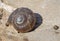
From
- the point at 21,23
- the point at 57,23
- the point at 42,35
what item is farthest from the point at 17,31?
the point at 57,23

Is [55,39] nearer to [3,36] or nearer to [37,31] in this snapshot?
[37,31]

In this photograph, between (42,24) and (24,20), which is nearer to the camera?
(24,20)

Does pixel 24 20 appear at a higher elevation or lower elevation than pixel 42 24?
higher

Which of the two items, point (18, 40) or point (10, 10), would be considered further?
point (10, 10)

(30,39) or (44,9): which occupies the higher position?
(44,9)
